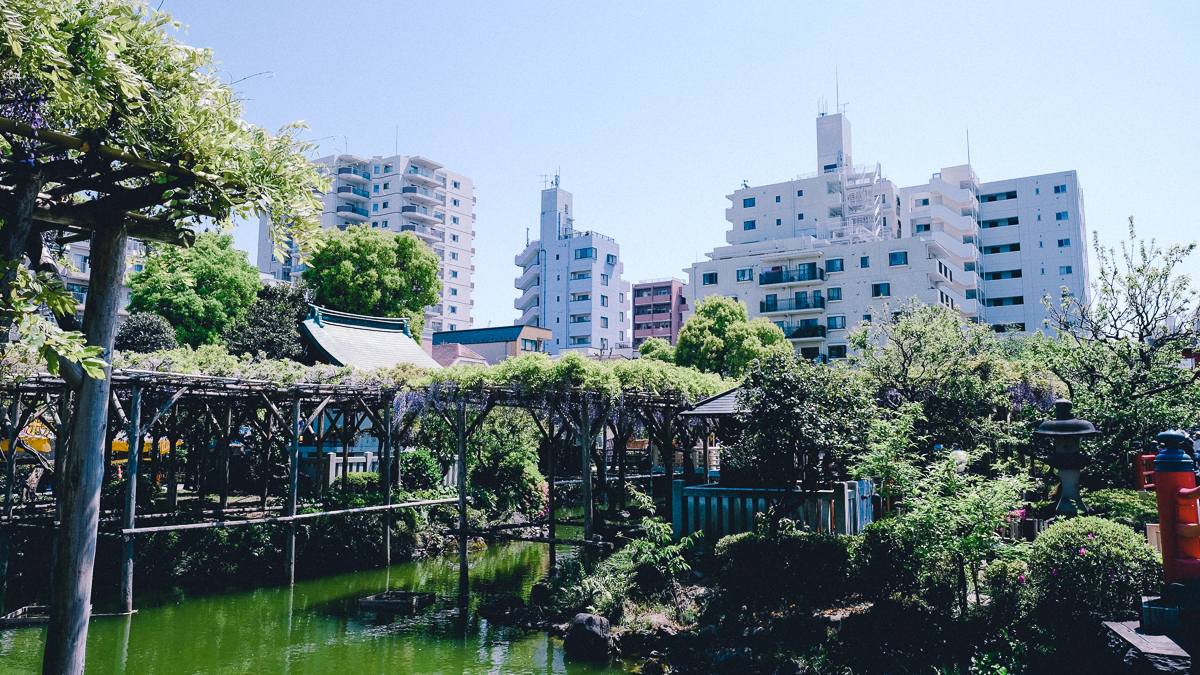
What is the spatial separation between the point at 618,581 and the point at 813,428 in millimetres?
4112

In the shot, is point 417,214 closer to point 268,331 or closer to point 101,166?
point 268,331

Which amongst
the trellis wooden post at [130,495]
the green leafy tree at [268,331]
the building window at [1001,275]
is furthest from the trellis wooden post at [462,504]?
the building window at [1001,275]

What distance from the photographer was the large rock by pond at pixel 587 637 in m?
11.1

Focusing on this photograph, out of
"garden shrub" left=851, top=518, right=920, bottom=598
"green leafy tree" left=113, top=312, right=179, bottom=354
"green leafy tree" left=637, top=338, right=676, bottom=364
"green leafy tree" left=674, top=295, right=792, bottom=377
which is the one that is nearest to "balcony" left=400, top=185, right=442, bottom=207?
"green leafy tree" left=637, top=338, right=676, bottom=364

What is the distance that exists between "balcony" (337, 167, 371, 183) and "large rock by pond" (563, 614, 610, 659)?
224ft

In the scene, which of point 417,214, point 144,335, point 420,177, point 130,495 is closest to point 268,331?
point 144,335

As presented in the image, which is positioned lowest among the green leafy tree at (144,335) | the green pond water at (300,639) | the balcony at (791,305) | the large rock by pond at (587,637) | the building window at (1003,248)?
the green pond water at (300,639)

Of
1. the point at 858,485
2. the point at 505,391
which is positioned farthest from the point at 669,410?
the point at 858,485

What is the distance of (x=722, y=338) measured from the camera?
38.4 m

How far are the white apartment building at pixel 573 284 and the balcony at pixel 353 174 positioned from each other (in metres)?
17.9

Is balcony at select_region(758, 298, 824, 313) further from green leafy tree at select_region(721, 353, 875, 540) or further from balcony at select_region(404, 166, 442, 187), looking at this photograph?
green leafy tree at select_region(721, 353, 875, 540)

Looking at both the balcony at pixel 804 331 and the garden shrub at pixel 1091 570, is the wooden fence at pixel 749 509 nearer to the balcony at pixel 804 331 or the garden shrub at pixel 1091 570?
the garden shrub at pixel 1091 570

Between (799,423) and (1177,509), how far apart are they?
5.69 metres

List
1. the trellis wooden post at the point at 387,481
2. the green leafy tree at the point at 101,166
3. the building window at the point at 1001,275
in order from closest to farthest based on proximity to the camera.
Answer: the green leafy tree at the point at 101,166 < the trellis wooden post at the point at 387,481 < the building window at the point at 1001,275
